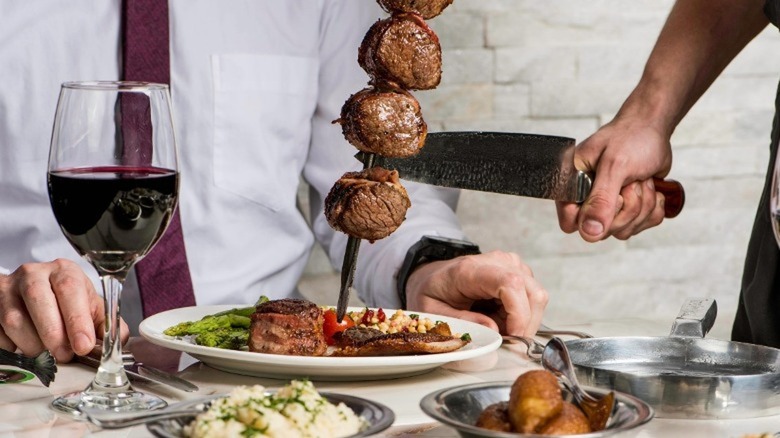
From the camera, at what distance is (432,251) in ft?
6.41

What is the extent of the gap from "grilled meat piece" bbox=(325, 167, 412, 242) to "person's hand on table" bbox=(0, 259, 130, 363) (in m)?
0.35

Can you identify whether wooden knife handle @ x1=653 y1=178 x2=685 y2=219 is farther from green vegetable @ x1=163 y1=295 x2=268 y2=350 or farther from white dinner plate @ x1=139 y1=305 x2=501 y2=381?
green vegetable @ x1=163 y1=295 x2=268 y2=350

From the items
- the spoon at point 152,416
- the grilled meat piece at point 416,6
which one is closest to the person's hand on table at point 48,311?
the spoon at point 152,416

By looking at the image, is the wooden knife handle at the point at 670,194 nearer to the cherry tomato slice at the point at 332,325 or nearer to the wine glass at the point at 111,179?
the cherry tomato slice at the point at 332,325

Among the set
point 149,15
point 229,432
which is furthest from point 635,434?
point 149,15

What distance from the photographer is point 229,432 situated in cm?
97

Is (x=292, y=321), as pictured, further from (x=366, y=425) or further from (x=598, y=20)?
(x=598, y=20)

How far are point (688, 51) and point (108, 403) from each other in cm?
142

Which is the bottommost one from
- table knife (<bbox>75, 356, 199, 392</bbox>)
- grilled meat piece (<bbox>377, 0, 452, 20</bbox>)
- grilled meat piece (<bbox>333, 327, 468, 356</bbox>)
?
table knife (<bbox>75, 356, 199, 392</bbox>)

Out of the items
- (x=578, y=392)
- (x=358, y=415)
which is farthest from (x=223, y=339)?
(x=578, y=392)

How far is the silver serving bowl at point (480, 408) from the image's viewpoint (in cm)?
97

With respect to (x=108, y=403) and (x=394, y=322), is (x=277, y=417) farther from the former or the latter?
(x=394, y=322)

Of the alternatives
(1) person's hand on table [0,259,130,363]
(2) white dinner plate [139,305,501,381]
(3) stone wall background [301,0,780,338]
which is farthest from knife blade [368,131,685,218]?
(3) stone wall background [301,0,780,338]

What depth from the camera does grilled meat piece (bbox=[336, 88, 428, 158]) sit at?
146 cm
